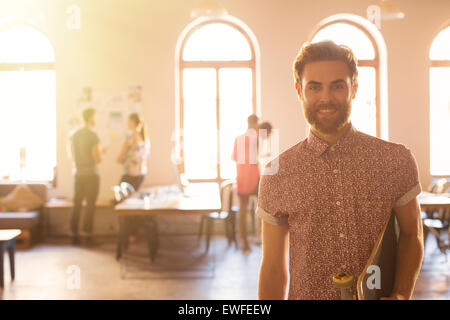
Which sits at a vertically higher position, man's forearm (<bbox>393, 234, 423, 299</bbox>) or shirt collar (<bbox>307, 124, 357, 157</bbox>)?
shirt collar (<bbox>307, 124, 357, 157</bbox>)

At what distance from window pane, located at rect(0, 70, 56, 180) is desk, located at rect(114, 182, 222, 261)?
233 centimetres

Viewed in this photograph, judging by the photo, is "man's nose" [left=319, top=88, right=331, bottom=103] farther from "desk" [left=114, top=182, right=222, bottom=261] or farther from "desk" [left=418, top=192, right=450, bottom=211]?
"desk" [left=418, top=192, right=450, bottom=211]

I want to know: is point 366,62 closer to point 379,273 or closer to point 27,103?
point 27,103

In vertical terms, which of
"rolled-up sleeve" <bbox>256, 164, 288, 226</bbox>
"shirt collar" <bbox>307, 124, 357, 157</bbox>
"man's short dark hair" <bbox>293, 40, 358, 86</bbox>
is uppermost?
"man's short dark hair" <bbox>293, 40, 358, 86</bbox>

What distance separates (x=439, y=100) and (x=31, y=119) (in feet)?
21.6

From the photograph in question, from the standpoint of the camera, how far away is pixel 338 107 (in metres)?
1.11

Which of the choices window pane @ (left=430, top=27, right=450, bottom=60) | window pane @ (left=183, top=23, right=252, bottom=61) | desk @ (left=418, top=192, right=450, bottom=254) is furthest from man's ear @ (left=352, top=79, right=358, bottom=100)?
window pane @ (left=430, top=27, right=450, bottom=60)

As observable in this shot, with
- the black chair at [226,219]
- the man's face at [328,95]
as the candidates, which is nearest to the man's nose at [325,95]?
the man's face at [328,95]

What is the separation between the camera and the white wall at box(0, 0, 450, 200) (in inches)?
255

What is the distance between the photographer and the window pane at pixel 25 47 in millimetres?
6766

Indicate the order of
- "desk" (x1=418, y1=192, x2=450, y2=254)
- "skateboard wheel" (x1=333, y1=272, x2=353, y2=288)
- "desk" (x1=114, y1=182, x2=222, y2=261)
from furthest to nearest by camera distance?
"desk" (x1=418, y1=192, x2=450, y2=254)
"desk" (x1=114, y1=182, x2=222, y2=261)
"skateboard wheel" (x1=333, y1=272, x2=353, y2=288)

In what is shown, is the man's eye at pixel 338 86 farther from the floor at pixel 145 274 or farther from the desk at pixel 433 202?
the desk at pixel 433 202

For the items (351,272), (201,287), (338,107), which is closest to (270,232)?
(351,272)

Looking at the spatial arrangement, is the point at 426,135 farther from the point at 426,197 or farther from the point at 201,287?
the point at 201,287
